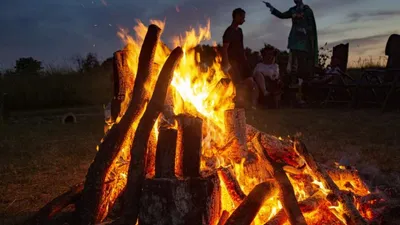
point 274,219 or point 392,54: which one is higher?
point 392,54

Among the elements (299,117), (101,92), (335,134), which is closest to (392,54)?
(299,117)

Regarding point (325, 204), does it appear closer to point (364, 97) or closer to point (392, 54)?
point (364, 97)

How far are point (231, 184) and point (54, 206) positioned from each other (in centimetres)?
161

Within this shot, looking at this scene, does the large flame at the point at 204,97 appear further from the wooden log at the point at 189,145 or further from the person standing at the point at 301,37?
the person standing at the point at 301,37

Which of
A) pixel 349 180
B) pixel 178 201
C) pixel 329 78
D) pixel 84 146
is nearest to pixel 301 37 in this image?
pixel 329 78

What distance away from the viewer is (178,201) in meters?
2.98

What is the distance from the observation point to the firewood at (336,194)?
10.8 ft

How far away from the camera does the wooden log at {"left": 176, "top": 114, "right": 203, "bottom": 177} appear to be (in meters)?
3.20

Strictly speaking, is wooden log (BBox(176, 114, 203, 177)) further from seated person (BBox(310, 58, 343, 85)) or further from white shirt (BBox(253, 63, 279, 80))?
seated person (BBox(310, 58, 343, 85))

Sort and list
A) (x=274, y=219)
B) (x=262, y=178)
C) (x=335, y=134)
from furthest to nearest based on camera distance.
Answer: (x=335, y=134)
(x=262, y=178)
(x=274, y=219)

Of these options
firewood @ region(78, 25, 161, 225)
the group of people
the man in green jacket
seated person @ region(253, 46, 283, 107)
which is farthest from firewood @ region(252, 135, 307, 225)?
the man in green jacket

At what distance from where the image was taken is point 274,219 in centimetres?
321

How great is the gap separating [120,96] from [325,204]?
81.5 inches

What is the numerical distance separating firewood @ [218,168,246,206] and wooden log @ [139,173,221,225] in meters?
0.32
